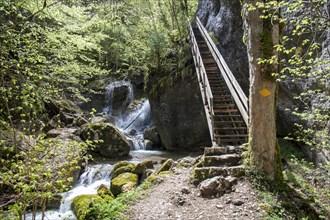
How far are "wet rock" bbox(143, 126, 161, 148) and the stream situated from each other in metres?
0.38

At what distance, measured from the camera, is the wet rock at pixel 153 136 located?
14759 millimetres

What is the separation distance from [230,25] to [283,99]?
4.43 meters

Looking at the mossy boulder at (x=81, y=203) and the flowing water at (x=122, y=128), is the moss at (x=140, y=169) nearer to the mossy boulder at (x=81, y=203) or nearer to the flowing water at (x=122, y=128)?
the flowing water at (x=122, y=128)

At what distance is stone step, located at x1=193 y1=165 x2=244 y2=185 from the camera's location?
18.1ft

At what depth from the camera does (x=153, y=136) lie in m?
15.0

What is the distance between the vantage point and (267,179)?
17.2ft

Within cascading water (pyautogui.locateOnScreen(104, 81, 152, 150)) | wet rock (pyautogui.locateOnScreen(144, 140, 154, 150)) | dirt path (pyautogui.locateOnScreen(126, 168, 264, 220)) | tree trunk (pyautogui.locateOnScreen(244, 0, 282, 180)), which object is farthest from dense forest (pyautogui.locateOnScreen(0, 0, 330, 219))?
cascading water (pyautogui.locateOnScreen(104, 81, 152, 150))

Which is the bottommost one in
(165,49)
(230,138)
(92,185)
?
(92,185)

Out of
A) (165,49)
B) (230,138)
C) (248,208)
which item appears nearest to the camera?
(248,208)

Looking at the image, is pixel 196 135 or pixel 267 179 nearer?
pixel 267 179

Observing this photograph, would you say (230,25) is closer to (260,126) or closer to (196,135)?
(196,135)

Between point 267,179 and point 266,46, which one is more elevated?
point 266,46

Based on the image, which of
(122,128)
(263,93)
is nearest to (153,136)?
(122,128)

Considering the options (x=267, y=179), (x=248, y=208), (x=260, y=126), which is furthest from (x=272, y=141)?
(x=248, y=208)
